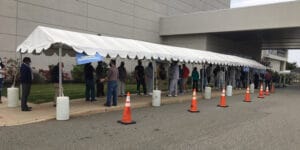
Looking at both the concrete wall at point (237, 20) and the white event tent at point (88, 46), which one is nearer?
the white event tent at point (88, 46)

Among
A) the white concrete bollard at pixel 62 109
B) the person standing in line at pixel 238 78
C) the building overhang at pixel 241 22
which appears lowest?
the white concrete bollard at pixel 62 109

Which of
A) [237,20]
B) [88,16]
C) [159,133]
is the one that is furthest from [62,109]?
[237,20]

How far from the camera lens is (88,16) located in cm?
2903

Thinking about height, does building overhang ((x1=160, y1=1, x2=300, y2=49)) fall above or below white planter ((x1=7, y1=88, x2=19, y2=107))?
above

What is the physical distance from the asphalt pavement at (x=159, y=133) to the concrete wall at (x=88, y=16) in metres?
14.9

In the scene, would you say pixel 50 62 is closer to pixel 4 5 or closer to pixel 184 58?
pixel 4 5

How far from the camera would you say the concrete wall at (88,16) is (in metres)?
22.6

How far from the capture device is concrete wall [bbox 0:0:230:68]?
22578 millimetres

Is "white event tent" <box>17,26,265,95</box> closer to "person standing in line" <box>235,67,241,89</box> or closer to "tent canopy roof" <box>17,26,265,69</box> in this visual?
"tent canopy roof" <box>17,26,265,69</box>

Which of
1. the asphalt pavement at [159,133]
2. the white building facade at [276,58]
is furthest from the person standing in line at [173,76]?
the white building facade at [276,58]

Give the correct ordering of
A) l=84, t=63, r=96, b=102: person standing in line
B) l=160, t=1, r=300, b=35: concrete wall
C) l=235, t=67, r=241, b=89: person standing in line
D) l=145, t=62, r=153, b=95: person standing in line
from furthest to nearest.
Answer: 1. l=160, t=1, r=300, b=35: concrete wall
2. l=235, t=67, r=241, b=89: person standing in line
3. l=145, t=62, r=153, b=95: person standing in line
4. l=84, t=63, r=96, b=102: person standing in line

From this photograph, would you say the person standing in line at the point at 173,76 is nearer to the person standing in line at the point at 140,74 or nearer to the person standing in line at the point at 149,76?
the person standing in line at the point at 149,76

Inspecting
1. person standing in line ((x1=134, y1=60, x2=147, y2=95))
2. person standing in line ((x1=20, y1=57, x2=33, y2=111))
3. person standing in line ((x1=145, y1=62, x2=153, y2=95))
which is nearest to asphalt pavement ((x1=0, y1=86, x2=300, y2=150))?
person standing in line ((x1=20, y1=57, x2=33, y2=111))

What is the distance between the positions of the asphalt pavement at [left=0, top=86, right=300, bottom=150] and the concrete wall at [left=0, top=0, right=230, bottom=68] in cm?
1488
